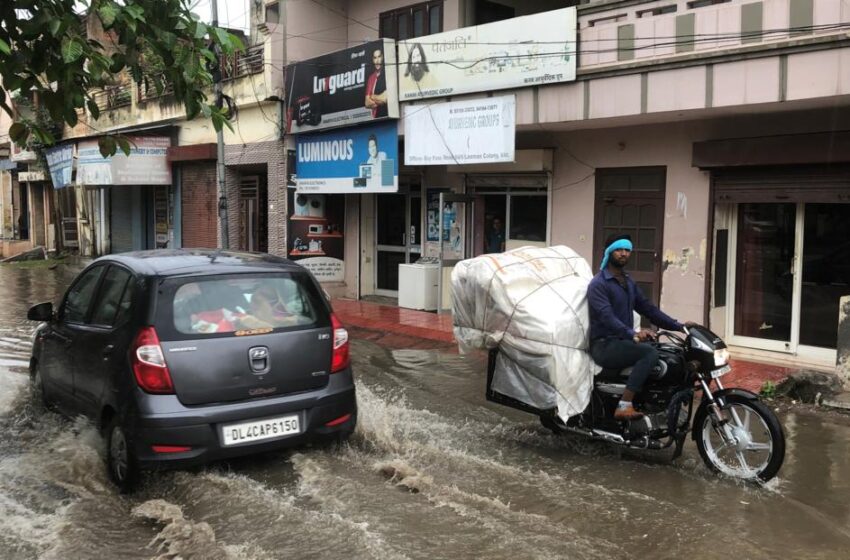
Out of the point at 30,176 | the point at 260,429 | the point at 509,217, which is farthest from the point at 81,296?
the point at 30,176

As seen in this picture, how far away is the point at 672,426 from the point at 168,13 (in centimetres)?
426

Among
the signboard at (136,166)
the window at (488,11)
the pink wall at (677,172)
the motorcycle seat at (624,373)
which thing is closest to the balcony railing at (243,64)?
the signboard at (136,166)

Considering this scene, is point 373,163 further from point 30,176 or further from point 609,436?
point 30,176

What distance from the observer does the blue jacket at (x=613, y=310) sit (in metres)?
5.29

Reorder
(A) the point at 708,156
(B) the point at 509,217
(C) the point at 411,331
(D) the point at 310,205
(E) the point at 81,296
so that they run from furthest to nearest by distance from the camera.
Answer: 1. (D) the point at 310,205
2. (B) the point at 509,217
3. (C) the point at 411,331
4. (A) the point at 708,156
5. (E) the point at 81,296

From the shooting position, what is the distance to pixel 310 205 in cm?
1582

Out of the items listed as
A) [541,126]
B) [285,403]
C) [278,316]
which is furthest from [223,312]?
[541,126]

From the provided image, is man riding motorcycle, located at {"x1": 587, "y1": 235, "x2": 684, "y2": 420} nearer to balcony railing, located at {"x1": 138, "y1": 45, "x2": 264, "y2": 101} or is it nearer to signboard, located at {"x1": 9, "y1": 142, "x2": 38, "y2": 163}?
balcony railing, located at {"x1": 138, "y1": 45, "x2": 264, "y2": 101}

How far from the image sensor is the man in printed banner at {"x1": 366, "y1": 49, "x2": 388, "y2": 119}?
1305 centimetres

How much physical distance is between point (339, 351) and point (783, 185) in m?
6.28

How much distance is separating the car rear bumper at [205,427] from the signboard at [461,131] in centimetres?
678

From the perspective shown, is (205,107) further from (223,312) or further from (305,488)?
(305,488)

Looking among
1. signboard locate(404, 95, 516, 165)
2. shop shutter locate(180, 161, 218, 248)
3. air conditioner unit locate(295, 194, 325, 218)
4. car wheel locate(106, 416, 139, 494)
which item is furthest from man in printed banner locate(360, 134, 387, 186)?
car wheel locate(106, 416, 139, 494)

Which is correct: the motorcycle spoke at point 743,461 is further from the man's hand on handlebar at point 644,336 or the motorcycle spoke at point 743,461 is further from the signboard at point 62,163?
the signboard at point 62,163
